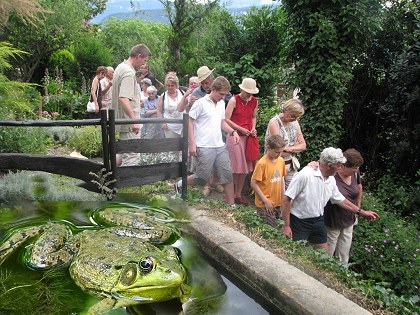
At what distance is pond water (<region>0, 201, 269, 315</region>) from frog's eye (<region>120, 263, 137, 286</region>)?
0.54 ft

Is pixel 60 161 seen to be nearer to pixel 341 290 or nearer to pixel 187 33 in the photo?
pixel 341 290

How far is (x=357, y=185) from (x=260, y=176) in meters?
1.23

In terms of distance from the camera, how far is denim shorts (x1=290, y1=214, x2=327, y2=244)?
14.9 ft

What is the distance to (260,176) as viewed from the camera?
16.2ft

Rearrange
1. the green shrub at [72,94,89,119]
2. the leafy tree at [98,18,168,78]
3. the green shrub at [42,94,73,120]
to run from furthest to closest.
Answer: the leafy tree at [98,18,168,78] < the green shrub at [72,94,89,119] < the green shrub at [42,94,73,120]

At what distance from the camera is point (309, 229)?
4.54 meters

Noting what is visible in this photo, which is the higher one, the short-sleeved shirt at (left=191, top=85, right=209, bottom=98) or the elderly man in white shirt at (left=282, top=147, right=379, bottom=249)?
the short-sleeved shirt at (left=191, top=85, right=209, bottom=98)

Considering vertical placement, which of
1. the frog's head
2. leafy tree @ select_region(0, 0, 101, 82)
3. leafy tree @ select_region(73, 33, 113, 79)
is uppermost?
leafy tree @ select_region(0, 0, 101, 82)

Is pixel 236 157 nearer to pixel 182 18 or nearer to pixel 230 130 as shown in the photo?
pixel 230 130

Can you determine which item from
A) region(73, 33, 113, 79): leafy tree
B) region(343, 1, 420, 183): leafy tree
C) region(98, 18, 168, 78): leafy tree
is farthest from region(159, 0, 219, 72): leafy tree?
region(343, 1, 420, 183): leafy tree

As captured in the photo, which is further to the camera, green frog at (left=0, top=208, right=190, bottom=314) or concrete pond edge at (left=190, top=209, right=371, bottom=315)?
concrete pond edge at (left=190, top=209, right=371, bottom=315)

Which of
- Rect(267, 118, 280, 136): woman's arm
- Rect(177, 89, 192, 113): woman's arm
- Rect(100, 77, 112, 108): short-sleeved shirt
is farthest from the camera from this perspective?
Rect(100, 77, 112, 108): short-sleeved shirt

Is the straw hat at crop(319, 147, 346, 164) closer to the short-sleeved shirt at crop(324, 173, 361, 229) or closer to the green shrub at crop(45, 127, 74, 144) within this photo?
the short-sleeved shirt at crop(324, 173, 361, 229)

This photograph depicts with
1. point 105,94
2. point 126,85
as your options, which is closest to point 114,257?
point 126,85
